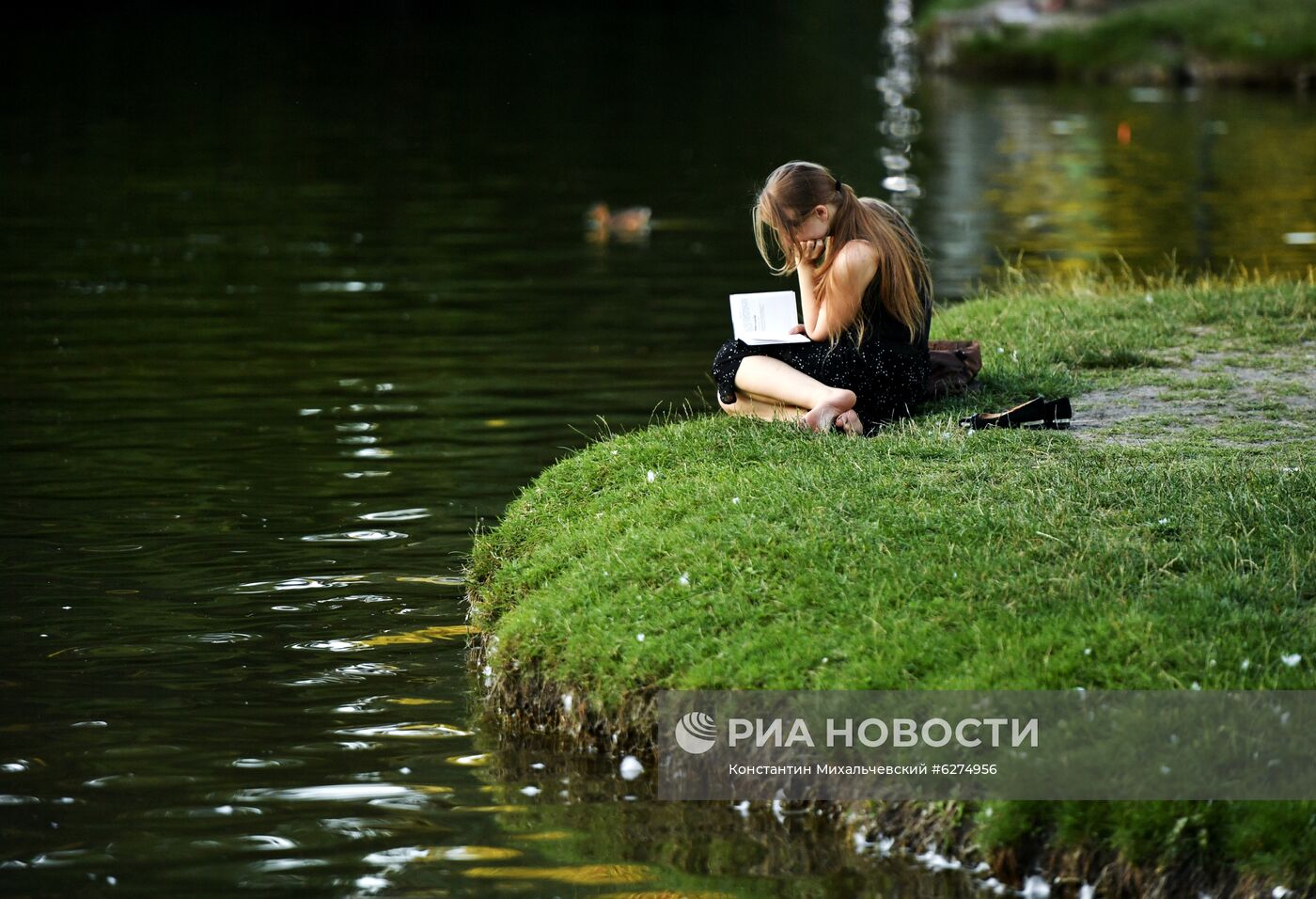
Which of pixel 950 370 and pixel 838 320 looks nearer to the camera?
pixel 838 320

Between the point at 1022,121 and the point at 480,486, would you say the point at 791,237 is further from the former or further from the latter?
the point at 1022,121

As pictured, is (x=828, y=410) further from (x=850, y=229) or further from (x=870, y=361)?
(x=850, y=229)

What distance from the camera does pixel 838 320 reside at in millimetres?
9656

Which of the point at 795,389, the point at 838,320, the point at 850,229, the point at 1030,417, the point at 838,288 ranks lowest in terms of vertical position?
the point at 1030,417

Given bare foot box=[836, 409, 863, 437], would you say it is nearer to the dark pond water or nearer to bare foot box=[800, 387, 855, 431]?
bare foot box=[800, 387, 855, 431]

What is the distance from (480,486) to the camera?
36.7 ft

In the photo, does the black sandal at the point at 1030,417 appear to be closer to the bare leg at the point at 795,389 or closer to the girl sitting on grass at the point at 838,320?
the girl sitting on grass at the point at 838,320

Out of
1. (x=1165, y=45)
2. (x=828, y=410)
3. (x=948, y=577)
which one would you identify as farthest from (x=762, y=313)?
(x=1165, y=45)

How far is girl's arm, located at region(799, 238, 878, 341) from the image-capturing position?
9.43 meters

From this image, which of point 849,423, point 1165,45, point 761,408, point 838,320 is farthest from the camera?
point 1165,45

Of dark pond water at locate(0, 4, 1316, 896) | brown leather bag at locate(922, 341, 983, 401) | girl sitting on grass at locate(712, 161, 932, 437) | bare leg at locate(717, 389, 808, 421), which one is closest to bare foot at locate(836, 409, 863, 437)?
girl sitting on grass at locate(712, 161, 932, 437)

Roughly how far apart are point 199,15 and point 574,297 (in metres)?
46.9

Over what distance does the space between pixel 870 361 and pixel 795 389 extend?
496 millimetres

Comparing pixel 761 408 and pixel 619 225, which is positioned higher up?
pixel 619 225
